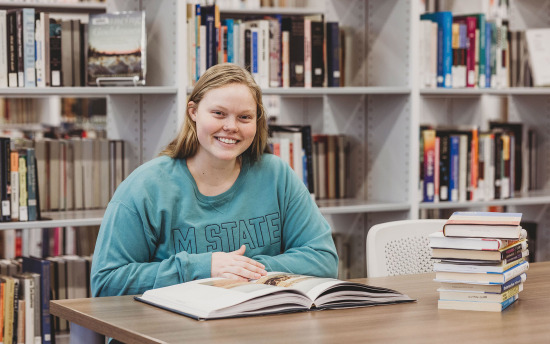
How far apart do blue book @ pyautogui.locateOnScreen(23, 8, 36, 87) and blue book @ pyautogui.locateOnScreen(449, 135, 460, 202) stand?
1756 mm

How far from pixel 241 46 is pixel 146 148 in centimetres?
54

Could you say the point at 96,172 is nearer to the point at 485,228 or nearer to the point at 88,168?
the point at 88,168

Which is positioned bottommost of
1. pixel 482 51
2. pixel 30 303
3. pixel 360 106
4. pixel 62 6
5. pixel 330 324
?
pixel 30 303

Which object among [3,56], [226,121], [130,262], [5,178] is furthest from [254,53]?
[130,262]

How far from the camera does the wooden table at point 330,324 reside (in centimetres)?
138

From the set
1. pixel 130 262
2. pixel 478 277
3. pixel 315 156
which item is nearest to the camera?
pixel 478 277

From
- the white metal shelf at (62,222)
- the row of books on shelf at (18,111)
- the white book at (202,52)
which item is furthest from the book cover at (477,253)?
the row of books on shelf at (18,111)

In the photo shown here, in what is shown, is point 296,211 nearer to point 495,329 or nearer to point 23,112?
point 495,329

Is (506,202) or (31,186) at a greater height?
(31,186)

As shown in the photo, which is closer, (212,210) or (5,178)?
(212,210)

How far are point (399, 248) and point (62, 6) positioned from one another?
2610 millimetres

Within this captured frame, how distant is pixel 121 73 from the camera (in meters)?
2.99

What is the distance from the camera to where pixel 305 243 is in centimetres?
217

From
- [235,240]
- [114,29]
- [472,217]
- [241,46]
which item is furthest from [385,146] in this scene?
[472,217]
